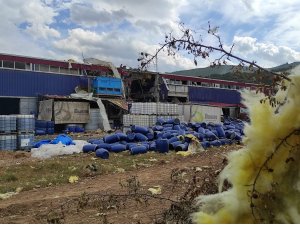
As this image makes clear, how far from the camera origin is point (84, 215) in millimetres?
5312

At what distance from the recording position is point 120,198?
231 inches

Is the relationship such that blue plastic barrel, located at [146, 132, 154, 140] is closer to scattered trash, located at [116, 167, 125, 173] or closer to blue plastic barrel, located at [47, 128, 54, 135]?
scattered trash, located at [116, 167, 125, 173]

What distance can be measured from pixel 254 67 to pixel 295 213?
35.3 inches

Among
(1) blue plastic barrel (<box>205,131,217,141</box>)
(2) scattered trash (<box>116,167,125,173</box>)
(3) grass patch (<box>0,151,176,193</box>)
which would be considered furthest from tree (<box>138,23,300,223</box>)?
(1) blue plastic barrel (<box>205,131,217,141</box>)

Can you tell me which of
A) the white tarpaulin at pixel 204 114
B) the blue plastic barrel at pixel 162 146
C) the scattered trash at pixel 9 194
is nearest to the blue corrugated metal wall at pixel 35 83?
the white tarpaulin at pixel 204 114

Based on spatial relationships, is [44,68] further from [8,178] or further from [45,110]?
[8,178]

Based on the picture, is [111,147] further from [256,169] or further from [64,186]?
[256,169]

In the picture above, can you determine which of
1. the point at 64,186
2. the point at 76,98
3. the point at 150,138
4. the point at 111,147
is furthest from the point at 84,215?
the point at 76,98

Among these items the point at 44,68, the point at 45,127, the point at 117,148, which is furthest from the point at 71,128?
the point at 117,148

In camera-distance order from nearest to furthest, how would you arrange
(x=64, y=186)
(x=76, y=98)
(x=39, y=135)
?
(x=64, y=186), (x=39, y=135), (x=76, y=98)

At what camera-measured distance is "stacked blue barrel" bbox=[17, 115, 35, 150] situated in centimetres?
1593

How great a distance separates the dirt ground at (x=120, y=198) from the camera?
154 inches

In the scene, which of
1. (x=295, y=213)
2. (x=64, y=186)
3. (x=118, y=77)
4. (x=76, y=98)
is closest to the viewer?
(x=295, y=213)

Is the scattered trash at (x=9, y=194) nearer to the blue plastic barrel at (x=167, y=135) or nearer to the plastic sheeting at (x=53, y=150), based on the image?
the plastic sheeting at (x=53, y=150)
